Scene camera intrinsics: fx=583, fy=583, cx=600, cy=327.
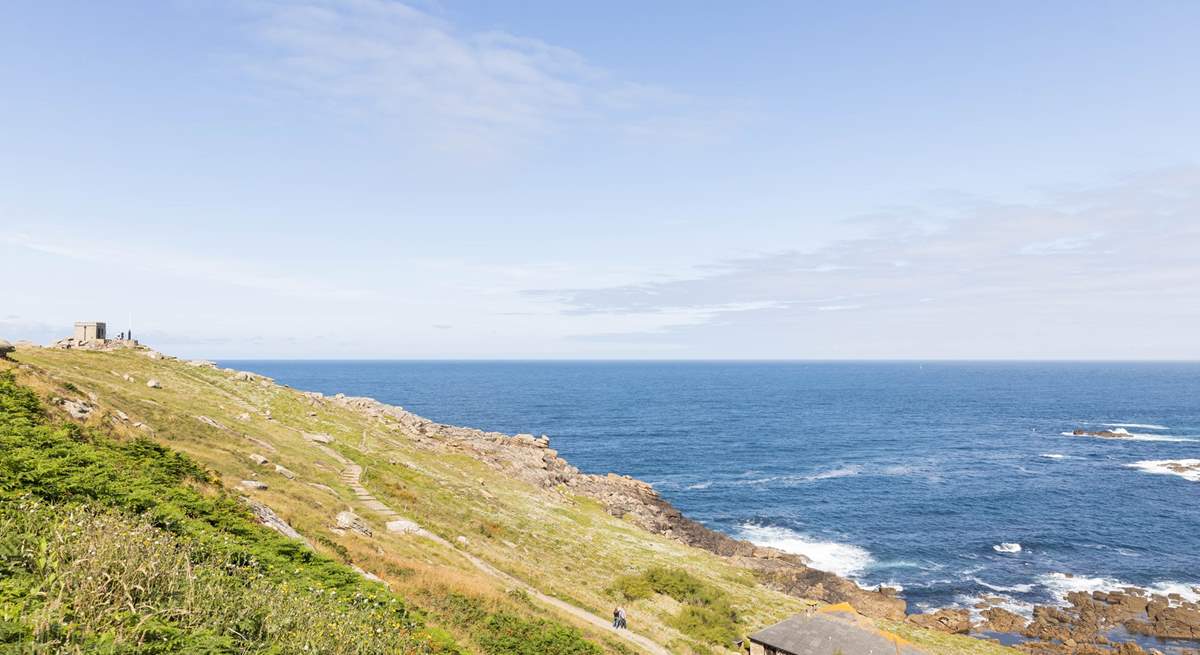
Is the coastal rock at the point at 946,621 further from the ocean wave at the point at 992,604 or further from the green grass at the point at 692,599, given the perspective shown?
the green grass at the point at 692,599

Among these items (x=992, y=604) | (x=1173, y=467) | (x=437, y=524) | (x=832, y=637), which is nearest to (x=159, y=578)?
(x=832, y=637)

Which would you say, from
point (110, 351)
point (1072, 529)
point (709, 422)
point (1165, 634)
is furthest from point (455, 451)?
point (709, 422)

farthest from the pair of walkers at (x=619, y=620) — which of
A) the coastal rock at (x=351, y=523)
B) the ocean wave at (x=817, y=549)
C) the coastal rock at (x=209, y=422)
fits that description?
the ocean wave at (x=817, y=549)

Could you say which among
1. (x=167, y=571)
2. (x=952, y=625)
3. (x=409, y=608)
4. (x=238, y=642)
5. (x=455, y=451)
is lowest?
(x=952, y=625)

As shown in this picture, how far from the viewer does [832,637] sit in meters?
29.6

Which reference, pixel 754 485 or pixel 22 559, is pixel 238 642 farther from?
pixel 754 485

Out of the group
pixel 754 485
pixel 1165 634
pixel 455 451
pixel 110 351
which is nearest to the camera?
pixel 1165 634

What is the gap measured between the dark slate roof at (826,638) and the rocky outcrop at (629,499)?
958 inches

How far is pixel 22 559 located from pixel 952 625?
195 ft

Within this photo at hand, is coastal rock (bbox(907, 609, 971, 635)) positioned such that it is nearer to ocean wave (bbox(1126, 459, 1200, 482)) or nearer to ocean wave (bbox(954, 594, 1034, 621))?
ocean wave (bbox(954, 594, 1034, 621))

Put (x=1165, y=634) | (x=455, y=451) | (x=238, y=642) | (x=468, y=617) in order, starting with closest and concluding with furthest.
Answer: (x=238, y=642)
(x=468, y=617)
(x=1165, y=634)
(x=455, y=451)

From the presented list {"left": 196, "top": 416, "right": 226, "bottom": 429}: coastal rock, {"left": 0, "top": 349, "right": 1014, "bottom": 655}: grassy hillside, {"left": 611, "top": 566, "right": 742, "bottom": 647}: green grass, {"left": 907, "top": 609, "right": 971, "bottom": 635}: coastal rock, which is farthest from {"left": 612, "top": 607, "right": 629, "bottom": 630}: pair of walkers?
{"left": 196, "top": 416, "right": 226, "bottom": 429}: coastal rock

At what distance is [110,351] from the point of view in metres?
68.5

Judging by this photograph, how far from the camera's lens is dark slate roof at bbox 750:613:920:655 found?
28297 millimetres
